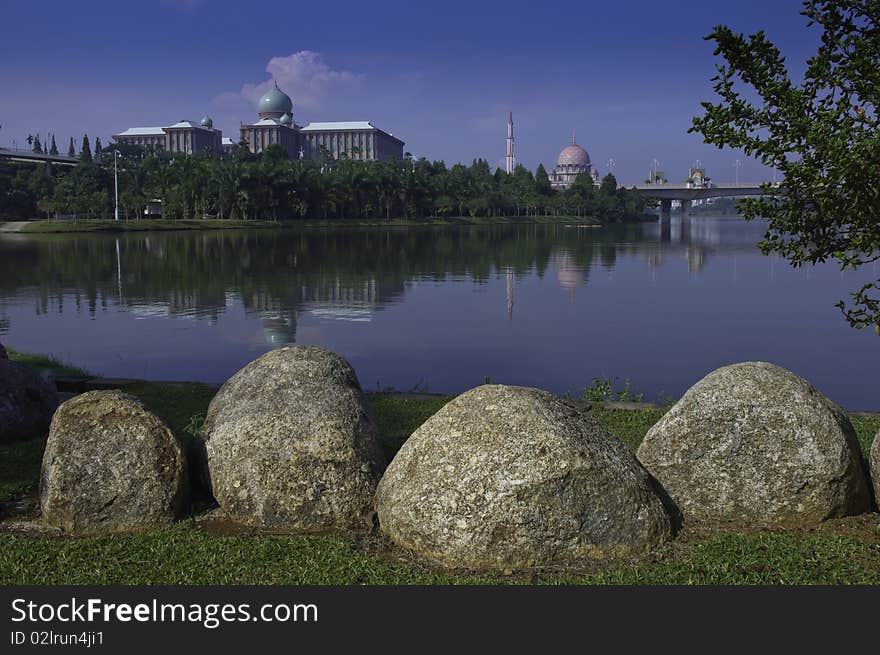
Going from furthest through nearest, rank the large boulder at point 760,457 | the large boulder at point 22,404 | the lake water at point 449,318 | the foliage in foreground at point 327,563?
the lake water at point 449,318 → the large boulder at point 22,404 → the large boulder at point 760,457 → the foliage in foreground at point 327,563

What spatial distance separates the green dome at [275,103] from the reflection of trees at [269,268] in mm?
135049

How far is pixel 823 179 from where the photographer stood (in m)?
6.85

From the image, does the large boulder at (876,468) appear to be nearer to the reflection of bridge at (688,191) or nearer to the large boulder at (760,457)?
the large boulder at (760,457)

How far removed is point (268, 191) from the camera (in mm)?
87438

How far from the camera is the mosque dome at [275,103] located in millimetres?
192500

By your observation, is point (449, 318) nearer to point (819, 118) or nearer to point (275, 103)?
point (819, 118)

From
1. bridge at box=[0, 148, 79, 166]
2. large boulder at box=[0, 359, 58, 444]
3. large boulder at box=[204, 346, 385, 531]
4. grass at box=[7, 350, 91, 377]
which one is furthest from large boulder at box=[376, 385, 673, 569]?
bridge at box=[0, 148, 79, 166]

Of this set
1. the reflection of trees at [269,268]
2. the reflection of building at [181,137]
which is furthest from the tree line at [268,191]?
the reflection of building at [181,137]

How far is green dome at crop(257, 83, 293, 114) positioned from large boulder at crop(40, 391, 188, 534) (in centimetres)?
19468

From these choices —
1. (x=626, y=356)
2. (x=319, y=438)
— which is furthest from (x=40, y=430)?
(x=626, y=356)

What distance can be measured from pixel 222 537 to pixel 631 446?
190 inches

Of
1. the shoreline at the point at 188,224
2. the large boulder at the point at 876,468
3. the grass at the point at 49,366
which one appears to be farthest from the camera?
the shoreline at the point at 188,224

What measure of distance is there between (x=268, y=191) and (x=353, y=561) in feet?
278

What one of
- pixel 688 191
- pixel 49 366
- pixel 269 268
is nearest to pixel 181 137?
pixel 688 191
